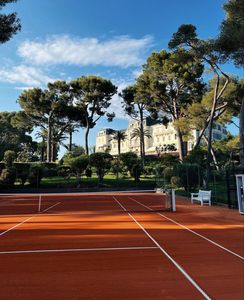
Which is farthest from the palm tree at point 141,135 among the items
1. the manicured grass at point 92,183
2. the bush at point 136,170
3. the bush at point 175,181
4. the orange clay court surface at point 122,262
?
the orange clay court surface at point 122,262

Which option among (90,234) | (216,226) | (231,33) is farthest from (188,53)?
(90,234)

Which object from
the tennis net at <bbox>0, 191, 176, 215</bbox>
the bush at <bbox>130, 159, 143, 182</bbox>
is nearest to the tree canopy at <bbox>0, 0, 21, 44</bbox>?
the tennis net at <bbox>0, 191, 176, 215</bbox>

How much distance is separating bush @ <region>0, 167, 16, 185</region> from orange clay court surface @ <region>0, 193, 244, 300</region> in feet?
81.0

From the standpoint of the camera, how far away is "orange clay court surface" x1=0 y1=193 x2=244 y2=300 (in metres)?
4.22

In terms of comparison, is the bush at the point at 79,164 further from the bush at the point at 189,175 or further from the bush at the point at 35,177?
the bush at the point at 189,175

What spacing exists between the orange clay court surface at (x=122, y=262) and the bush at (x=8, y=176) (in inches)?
972

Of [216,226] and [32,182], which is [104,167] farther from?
[216,226]

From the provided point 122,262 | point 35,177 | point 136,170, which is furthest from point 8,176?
point 122,262

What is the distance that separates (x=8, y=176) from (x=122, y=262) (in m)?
29.4

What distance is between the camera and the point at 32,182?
33969 mm

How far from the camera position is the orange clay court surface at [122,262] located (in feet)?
13.9

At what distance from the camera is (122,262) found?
5.62 m

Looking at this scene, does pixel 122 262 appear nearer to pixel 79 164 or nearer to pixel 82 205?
pixel 82 205

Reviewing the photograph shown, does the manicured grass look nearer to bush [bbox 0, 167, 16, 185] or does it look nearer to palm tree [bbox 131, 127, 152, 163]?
bush [bbox 0, 167, 16, 185]
